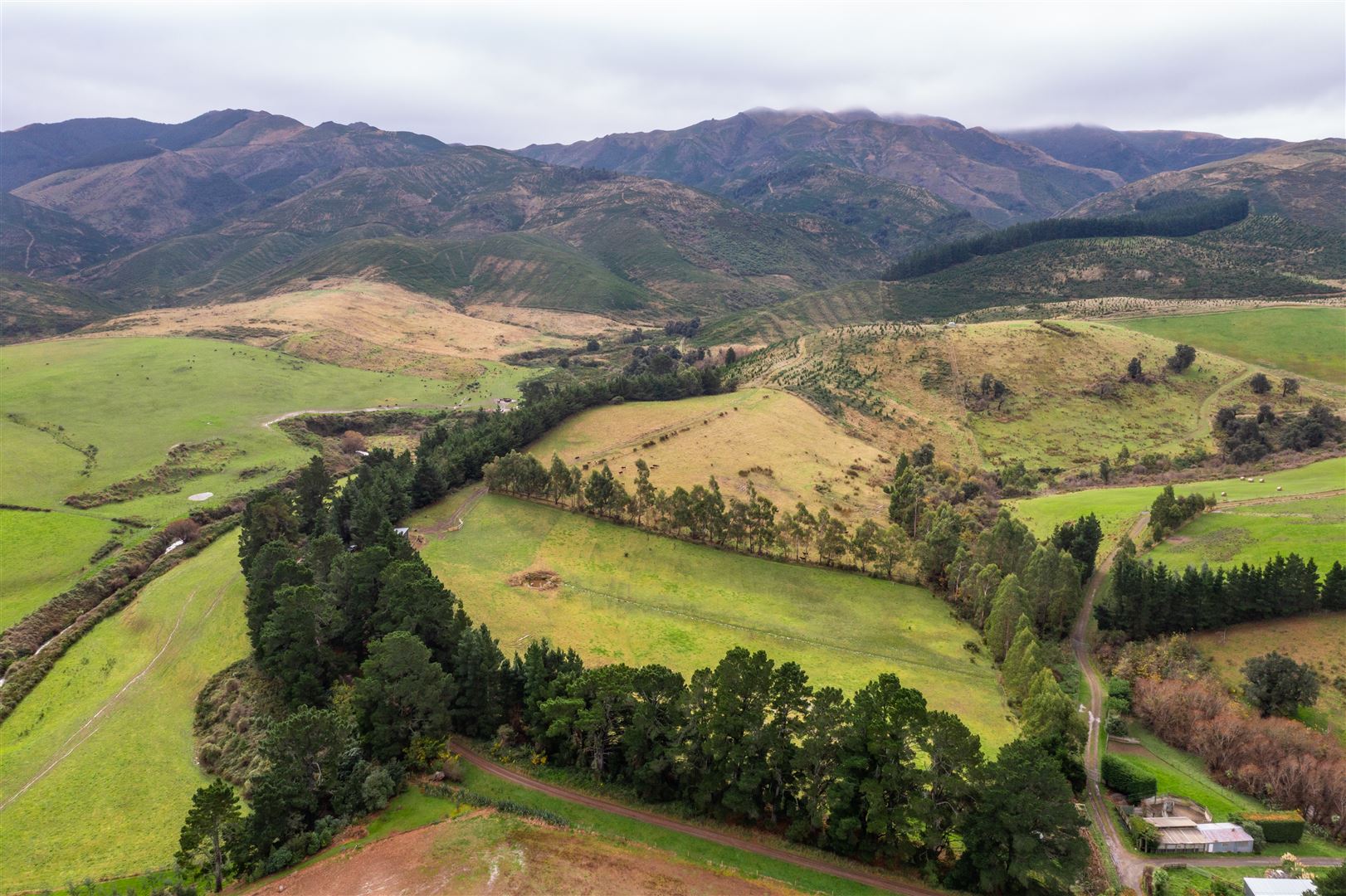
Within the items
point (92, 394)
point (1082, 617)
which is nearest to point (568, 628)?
point (1082, 617)

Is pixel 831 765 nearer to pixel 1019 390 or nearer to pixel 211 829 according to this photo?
pixel 211 829

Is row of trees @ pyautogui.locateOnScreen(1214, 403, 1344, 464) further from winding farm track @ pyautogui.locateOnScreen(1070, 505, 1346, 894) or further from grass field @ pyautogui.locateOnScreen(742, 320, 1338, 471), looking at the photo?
winding farm track @ pyautogui.locateOnScreen(1070, 505, 1346, 894)

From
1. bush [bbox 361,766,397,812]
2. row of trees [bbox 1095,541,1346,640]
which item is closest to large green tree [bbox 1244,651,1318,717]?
row of trees [bbox 1095,541,1346,640]

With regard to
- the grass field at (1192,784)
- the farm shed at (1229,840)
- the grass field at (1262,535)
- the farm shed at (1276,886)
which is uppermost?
the grass field at (1262,535)

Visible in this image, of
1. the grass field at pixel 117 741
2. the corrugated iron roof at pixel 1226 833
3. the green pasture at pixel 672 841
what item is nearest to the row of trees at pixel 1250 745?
the corrugated iron roof at pixel 1226 833

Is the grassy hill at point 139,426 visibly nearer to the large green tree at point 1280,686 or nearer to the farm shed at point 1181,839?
the farm shed at point 1181,839

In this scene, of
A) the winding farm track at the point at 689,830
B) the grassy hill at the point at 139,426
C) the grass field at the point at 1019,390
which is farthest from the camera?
the grass field at the point at 1019,390

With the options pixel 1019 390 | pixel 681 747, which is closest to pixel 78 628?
pixel 681 747

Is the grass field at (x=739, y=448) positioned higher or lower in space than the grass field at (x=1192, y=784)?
higher
